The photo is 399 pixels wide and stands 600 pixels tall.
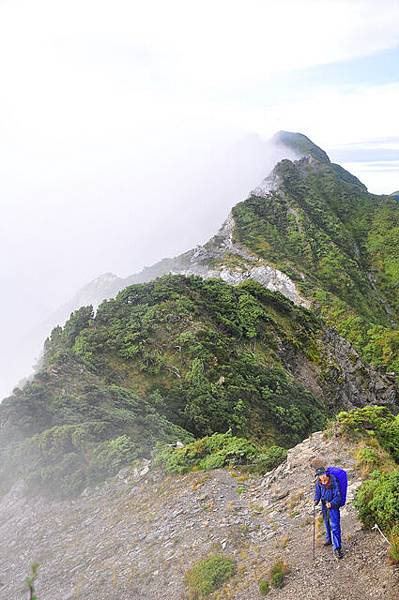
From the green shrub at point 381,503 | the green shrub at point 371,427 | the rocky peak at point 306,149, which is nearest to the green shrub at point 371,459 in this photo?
the green shrub at point 371,427

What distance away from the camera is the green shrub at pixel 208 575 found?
11148mm

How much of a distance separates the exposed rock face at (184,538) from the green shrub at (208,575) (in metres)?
0.22

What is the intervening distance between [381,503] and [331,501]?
1067mm

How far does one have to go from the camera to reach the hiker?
970cm

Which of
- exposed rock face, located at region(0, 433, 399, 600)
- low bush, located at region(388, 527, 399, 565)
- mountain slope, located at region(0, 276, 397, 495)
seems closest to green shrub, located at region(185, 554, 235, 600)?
exposed rock face, located at region(0, 433, 399, 600)

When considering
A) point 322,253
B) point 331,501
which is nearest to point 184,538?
point 331,501

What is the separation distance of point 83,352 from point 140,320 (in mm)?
4488

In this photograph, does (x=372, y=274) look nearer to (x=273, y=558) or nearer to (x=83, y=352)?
(x=83, y=352)

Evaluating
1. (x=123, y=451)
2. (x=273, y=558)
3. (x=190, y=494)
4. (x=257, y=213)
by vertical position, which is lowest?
(x=273, y=558)

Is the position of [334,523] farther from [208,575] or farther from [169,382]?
[169,382]

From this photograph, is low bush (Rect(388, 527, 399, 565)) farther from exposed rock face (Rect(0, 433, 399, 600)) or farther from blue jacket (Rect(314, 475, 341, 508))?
blue jacket (Rect(314, 475, 341, 508))

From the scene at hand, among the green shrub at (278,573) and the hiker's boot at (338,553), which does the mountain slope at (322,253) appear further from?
the hiker's boot at (338,553)

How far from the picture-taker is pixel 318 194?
99.4 m

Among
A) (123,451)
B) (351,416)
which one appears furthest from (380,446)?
(123,451)
